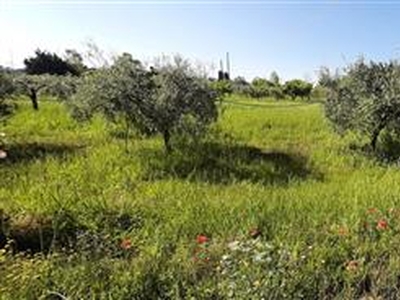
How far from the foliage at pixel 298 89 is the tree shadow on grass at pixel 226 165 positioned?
3861 centimetres

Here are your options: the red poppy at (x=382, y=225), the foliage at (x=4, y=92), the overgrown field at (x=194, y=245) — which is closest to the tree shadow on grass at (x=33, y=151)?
the foliage at (x=4, y=92)

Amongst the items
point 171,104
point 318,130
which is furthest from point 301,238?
point 318,130

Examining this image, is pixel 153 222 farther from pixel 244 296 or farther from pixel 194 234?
pixel 244 296

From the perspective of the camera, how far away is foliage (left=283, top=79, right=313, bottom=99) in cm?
6034

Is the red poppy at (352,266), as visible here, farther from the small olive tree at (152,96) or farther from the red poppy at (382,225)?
the small olive tree at (152,96)

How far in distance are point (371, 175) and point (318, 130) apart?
9270 mm

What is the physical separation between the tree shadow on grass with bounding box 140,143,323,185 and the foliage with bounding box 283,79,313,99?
3861 centimetres

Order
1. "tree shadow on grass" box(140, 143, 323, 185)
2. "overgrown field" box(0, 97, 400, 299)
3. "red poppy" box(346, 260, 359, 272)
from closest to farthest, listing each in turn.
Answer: "overgrown field" box(0, 97, 400, 299), "red poppy" box(346, 260, 359, 272), "tree shadow on grass" box(140, 143, 323, 185)

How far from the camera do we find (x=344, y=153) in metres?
22.2

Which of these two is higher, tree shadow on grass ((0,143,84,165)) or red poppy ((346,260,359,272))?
red poppy ((346,260,359,272))

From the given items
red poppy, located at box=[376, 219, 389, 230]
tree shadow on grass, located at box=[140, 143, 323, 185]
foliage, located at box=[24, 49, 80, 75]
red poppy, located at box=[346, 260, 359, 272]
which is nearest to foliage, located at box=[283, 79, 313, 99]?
foliage, located at box=[24, 49, 80, 75]

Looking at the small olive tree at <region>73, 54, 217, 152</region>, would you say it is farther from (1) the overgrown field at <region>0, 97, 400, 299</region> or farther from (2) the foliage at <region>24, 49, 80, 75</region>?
(2) the foliage at <region>24, 49, 80, 75</region>

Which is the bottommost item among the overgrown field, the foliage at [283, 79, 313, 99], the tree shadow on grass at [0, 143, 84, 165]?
the foliage at [283, 79, 313, 99]

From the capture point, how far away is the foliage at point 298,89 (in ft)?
198
